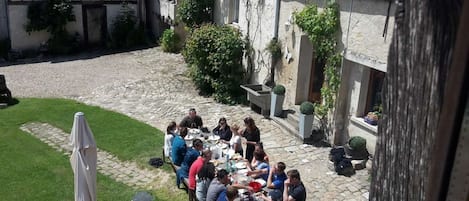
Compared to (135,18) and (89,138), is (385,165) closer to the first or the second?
(89,138)

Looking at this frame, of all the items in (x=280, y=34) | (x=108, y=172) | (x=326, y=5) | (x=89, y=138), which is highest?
(x=326, y=5)

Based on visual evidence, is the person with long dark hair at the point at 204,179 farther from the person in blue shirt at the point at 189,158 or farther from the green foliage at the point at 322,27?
the green foliage at the point at 322,27

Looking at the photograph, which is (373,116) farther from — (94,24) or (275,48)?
(94,24)

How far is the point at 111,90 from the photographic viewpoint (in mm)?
17844

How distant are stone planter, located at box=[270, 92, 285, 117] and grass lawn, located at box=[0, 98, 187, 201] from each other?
3.47 metres

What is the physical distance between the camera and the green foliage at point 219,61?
1647 cm

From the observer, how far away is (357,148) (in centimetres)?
1112

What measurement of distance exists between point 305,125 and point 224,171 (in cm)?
466

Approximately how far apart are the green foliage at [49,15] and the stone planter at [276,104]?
13734 mm

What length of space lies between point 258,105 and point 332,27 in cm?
395

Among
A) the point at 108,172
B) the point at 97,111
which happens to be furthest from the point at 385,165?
the point at 97,111

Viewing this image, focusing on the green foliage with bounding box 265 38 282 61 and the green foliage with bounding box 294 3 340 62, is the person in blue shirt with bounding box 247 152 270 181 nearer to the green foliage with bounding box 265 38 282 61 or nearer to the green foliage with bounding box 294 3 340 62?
the green foliage with bounding box 294 3 340 62

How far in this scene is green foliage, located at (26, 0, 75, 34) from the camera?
909 inches

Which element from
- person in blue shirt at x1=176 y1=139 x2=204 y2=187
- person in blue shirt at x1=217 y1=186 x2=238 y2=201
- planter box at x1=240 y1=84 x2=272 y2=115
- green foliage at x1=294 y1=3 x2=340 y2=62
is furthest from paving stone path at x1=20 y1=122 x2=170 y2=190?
green foliage at x1=294 y1=3 x2=340 y2=62
